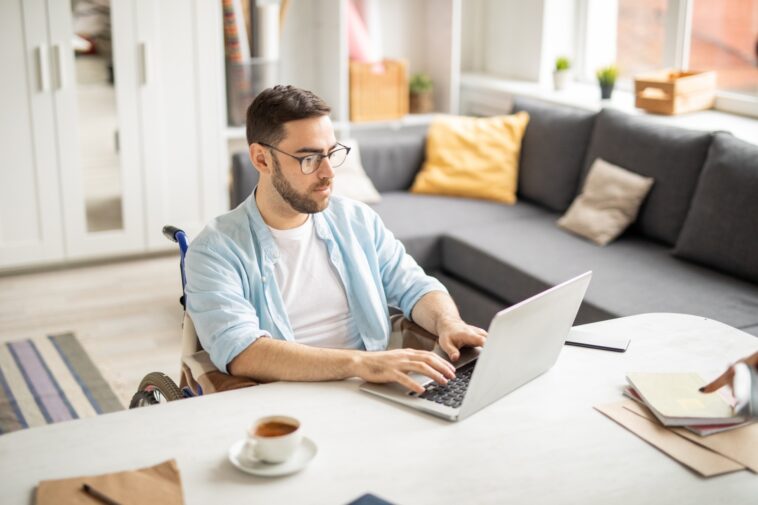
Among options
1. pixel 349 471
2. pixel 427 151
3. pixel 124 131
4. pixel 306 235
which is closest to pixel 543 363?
pixel 349 471

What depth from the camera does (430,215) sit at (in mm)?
4035

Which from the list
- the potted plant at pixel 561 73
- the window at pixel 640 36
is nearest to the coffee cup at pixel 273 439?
the window at pixel 640 36

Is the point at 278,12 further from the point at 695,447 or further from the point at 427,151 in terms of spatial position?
the point at 695,447

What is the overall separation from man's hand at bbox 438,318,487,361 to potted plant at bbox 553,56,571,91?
2.95 metres

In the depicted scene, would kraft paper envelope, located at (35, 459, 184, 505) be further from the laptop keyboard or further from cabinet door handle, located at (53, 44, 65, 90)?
cabinet door handle, located at (53, 44, 65, 90)

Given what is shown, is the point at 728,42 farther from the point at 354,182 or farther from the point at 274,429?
the point at 274,429

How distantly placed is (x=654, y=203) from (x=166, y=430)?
8.13ft

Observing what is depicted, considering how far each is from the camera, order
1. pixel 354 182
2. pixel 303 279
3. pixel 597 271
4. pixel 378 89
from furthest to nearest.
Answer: pixel 378 89 → pixel 354 182 → pixel 597 271 → pixel 303 279

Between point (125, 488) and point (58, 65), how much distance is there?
3270 millimetres

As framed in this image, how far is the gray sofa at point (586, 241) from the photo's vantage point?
121 inches

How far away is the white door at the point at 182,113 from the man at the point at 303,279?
97.7 inches

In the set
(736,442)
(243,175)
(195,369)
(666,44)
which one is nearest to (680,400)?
(736,442)

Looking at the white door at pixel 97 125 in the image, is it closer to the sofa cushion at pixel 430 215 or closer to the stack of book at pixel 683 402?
the sofa cushion at pixel 430 215

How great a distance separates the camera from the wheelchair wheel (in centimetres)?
209
